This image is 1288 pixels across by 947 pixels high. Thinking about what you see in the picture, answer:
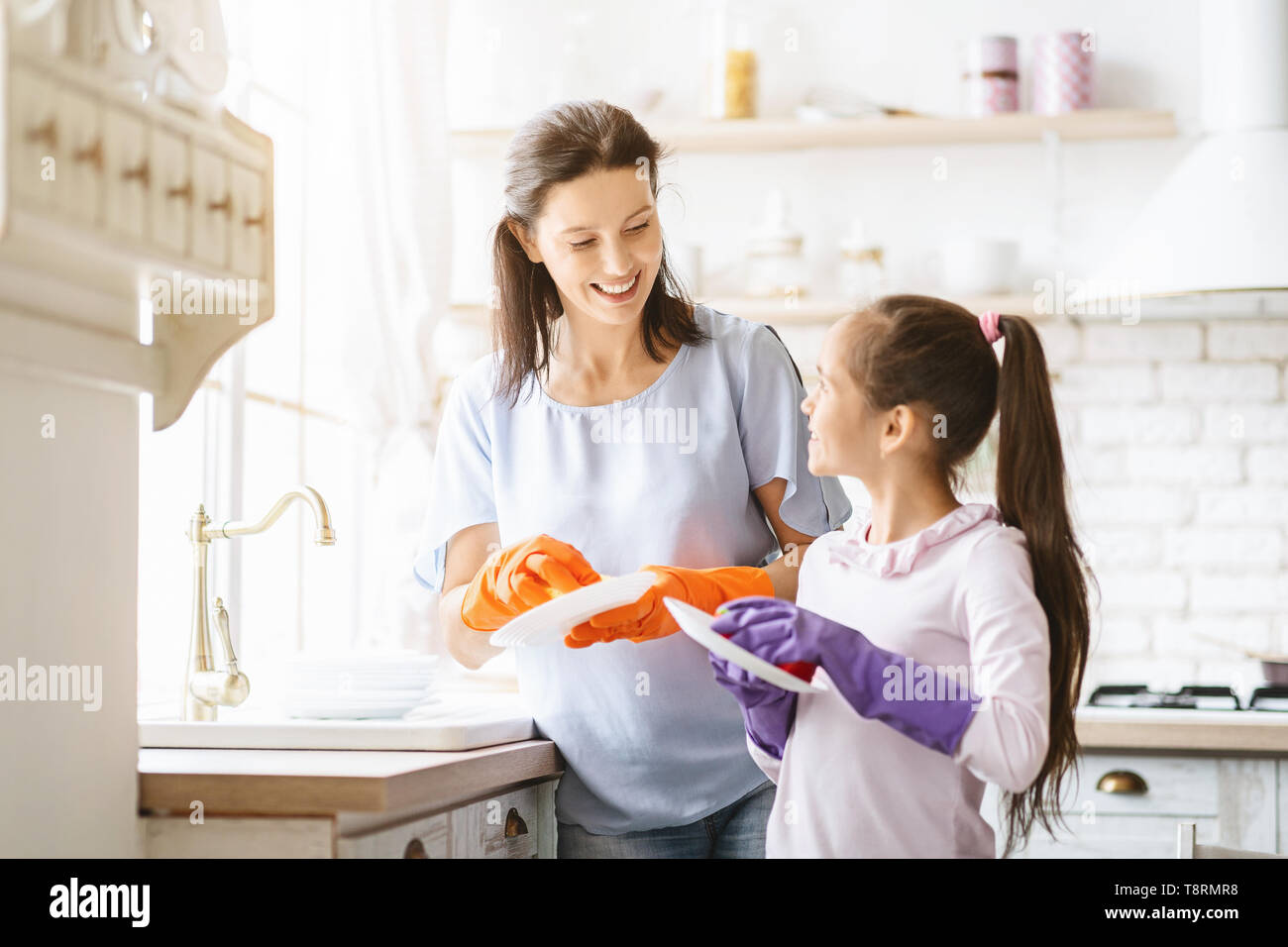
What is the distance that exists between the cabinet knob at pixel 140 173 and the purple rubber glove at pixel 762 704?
0.62 meters

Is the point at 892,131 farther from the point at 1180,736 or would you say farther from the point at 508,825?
the point at 508,825

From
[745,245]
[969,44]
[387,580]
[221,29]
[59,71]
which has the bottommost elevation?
[387,580]

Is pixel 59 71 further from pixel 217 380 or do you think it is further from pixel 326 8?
pixel 326 8

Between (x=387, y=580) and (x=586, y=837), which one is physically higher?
(x=387, y=580)

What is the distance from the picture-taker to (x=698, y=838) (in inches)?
57.6

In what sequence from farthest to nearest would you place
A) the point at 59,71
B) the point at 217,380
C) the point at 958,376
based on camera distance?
the point at 217,380, the point at 958,376, the point at 59,71

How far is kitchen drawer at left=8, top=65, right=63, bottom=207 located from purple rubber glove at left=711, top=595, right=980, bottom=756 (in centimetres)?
63

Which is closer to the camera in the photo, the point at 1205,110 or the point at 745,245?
the point at 1205,110

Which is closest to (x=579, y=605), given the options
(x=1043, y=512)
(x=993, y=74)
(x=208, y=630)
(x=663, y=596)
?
(x=663, y=596)

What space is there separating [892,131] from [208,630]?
209 centimetres

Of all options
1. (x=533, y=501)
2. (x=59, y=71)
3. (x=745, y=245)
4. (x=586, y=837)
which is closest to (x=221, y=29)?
(x=59, y=71)

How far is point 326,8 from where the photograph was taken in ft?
9.78
